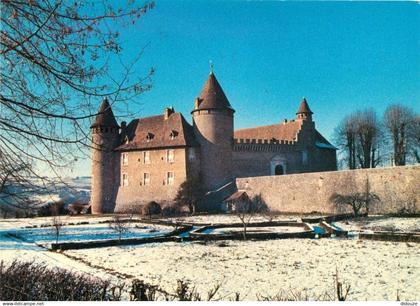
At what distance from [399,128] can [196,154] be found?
16.0m

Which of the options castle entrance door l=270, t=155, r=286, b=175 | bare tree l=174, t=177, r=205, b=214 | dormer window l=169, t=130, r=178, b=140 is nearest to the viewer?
bare tree l=174, t=177, r=205, b=214

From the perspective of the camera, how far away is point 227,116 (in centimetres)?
3381

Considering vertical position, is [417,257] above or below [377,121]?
below

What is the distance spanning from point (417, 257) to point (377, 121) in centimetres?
2565

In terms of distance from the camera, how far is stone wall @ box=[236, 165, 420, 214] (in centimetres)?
2094

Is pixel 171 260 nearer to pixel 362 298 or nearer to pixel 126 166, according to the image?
pixel 362 298

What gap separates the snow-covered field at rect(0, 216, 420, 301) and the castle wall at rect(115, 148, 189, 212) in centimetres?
1928

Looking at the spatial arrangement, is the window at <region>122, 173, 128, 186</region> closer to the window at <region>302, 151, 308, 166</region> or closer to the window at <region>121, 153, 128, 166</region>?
the window at <region>121, 153, 128, 166</region>

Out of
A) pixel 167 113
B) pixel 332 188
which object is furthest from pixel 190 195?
pixel 332 188

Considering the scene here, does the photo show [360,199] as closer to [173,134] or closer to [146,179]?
[173,134]

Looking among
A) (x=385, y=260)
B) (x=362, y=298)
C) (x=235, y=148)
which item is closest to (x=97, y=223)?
(x=235, y=148)

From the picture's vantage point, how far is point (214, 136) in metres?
33.4

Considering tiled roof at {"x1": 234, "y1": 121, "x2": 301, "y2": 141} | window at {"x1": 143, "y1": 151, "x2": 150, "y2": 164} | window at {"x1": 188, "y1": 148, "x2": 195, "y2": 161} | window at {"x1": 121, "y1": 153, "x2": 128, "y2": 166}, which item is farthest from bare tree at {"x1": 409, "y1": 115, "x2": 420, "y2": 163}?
window at {"x1": 121, "y1": 153, "x2": 128, "y2": 166}

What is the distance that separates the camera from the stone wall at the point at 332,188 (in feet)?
68.7
